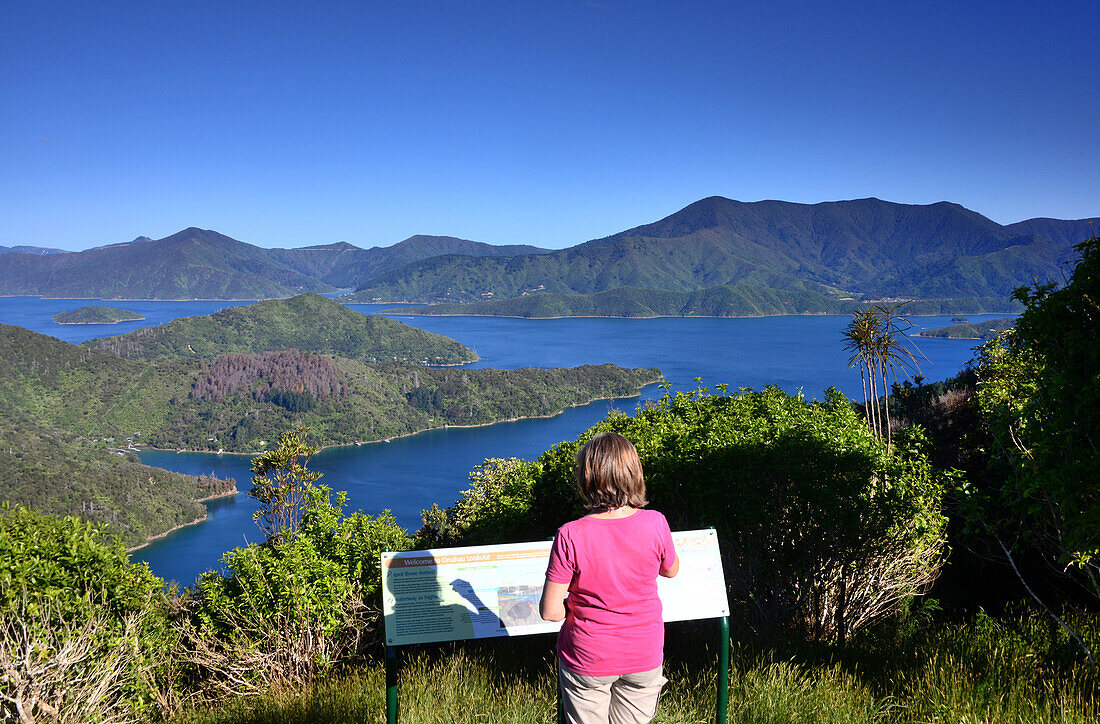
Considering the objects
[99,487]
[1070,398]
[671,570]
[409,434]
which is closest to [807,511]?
[1070,398]

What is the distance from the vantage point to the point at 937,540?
5836 mm

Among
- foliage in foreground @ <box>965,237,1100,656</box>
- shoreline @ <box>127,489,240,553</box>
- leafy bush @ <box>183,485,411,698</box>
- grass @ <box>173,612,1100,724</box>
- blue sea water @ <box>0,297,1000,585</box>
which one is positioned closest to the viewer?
foliage in foreground @ <box>965,237,1100,656</box>

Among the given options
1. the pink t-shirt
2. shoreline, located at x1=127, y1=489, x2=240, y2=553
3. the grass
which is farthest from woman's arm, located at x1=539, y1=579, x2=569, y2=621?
shoreline, located at x1=127, y1=489, x2=240, y2=553

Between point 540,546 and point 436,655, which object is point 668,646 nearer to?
point 436,655

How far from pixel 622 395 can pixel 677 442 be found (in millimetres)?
132856

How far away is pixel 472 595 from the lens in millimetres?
2889

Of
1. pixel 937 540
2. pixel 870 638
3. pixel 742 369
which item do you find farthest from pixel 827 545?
pixel 742 369

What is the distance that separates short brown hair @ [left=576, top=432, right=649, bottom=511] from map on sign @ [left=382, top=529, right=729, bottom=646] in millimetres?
701

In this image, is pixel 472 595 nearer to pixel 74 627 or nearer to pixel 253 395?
pixel 74 627

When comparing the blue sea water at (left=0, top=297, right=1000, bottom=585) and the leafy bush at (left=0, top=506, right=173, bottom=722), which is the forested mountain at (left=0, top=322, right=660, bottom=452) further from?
the leafy bush at (left=0, top=506, right=173, bottom=722)

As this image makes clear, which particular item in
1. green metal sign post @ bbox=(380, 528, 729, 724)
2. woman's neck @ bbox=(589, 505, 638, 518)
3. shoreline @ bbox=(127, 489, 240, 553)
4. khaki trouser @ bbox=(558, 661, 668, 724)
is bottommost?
shoreline @ bbox=(127, 489, 240, 553)

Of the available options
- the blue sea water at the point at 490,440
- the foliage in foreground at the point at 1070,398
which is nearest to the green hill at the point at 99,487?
the blue sea water at the point at 490,440

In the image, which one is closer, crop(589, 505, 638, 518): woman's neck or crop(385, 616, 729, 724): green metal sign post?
crop(589, 505, 638, 518): woman's neck

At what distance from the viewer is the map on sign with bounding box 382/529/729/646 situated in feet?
9.33
